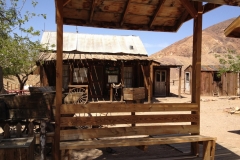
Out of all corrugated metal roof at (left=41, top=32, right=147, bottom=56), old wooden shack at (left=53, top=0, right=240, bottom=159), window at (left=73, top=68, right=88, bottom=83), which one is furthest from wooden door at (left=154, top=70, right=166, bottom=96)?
old wooden shack at (left=53, top=0, right=240, bottom=159)

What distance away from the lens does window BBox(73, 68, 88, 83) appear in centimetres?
1630

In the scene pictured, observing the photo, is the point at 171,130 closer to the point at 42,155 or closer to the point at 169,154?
the point at 169,154

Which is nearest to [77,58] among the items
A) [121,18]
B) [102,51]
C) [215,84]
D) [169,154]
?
[102,51]

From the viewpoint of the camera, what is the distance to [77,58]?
13930 millimetres

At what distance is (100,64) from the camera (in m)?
16.8

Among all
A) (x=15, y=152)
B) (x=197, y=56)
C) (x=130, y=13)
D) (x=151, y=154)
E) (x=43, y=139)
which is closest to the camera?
(x=15, y=152)

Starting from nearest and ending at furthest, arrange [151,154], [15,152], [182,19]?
[15,152] < [151,154] < [182,19]

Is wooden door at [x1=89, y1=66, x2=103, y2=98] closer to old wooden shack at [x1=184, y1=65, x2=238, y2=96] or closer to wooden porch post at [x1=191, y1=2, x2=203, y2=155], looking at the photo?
old wooden shack at [x1=184, y1=65, x2=238, y2=96]

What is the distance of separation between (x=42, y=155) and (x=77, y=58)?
422 inches

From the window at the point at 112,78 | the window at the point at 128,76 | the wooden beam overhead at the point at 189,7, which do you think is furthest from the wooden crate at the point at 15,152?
the window at the point at 128,76

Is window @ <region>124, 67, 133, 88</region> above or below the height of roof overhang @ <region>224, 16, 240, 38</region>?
below

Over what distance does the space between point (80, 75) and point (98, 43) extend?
9.88ft

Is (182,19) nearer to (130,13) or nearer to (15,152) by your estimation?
(130,13)

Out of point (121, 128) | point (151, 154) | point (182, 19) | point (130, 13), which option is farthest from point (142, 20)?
point (151, 154)
